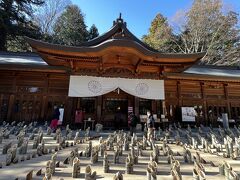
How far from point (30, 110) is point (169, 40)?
1003 inches

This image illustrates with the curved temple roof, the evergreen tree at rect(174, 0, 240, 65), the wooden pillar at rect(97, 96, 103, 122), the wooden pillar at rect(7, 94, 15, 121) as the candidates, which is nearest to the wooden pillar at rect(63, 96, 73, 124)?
the wooden pillar at rect(97, 96, 103, 122)

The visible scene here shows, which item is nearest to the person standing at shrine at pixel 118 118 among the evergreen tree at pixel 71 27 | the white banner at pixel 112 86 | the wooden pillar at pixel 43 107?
the white banner at pixel 112 86

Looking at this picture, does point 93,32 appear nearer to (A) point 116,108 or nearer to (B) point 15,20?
(B) point 15,20

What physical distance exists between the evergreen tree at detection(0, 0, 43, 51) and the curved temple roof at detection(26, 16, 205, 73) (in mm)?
14907

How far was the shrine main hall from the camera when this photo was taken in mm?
10969

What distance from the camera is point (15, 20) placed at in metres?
24.1

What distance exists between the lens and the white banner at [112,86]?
37.5ft

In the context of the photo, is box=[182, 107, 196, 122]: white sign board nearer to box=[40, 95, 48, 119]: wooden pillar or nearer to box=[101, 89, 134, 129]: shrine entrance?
box=[101, 89, 134, 129]: shrine entrance

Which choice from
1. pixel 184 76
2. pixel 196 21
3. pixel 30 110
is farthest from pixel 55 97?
pixel 196 21

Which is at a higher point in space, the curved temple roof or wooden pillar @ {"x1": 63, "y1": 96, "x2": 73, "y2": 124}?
the curved temple roof

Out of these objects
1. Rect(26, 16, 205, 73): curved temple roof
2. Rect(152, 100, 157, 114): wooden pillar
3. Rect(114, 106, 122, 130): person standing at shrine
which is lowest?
Rect(114, 106, 122, 130): person standing at shrine

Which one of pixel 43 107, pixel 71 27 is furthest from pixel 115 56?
pixel 71 27

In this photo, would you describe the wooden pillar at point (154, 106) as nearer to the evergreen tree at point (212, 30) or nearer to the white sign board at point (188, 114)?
the white sign board at point (188, 114)

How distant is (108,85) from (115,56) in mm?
1701
